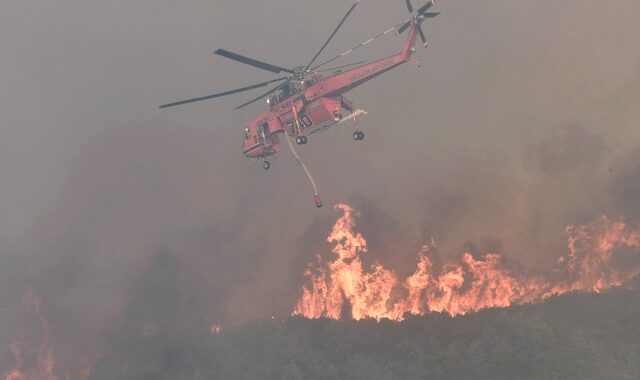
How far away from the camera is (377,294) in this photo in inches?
2657

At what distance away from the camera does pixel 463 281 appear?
66688 mm

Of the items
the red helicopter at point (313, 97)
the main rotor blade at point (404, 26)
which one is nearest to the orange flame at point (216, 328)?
the red helicopter at point (313, 97)

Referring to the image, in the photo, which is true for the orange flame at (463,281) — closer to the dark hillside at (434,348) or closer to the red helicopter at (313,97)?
the dark hillside at (434,348)

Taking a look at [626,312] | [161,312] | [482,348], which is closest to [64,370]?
[161,312]

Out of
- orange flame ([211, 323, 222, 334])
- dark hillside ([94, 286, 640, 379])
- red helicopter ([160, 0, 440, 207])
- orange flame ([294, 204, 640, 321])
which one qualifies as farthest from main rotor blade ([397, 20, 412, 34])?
orange flame ([211, 323, 222, 334])

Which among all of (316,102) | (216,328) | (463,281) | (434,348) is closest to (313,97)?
(316,102)

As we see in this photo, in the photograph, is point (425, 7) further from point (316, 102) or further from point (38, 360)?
point (38, 360)

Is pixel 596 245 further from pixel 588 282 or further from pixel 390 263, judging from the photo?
pixel 390 263

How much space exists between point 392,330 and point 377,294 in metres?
12.2

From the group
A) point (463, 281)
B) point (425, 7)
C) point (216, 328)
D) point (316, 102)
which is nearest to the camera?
point (425, 7)

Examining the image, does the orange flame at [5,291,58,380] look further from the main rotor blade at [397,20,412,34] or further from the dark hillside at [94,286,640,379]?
the main rotor blade at [397,20,412,34]

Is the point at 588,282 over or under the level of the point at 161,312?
under

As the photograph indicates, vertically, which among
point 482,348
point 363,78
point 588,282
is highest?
point 363,78

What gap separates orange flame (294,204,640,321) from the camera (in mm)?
65062
